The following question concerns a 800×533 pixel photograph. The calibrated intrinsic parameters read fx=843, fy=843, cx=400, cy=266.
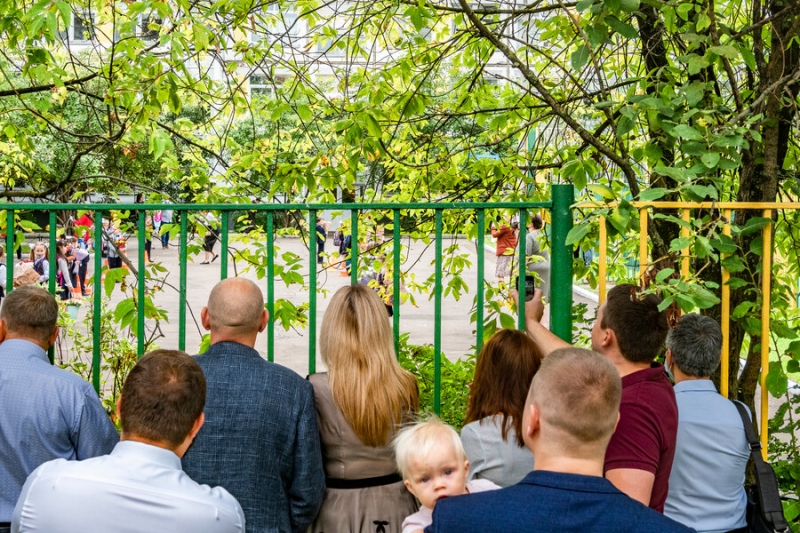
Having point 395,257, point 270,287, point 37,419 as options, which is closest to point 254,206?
point 270,287

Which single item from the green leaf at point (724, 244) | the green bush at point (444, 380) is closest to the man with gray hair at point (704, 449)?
the green leaf at point (724, 244)

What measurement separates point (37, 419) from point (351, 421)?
1.14 m

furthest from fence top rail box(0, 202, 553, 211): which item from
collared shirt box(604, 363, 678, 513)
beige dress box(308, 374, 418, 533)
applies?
collared shirt box(604, 363, 678, 513)

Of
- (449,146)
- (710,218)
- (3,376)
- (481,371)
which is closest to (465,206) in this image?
(481,371)

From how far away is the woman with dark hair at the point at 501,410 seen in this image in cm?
292

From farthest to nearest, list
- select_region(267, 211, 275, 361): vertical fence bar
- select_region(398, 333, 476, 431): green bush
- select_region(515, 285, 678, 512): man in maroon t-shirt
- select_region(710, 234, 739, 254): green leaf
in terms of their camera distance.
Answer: select_region(398, 333, 476, 431): green bush
select_region(267, 211, 275, 361): vertical fence bar
select_region(710, 234, 739, 254): green leaf
select_region(515, 285, 678, 512): man in maroon t-shirt

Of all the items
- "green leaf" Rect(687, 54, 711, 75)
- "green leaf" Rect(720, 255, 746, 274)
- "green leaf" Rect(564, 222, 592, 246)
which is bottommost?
"green leaf" Rect(720, 255, 746, 274)

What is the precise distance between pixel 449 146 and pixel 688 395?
414cm

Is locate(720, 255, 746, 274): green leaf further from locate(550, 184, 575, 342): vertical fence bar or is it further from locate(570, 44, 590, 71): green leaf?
locate(570, 44, 590, 71): green leaf

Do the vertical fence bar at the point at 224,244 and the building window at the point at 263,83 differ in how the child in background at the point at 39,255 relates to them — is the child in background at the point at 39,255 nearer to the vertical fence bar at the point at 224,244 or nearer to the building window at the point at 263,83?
the building window at the point at 263,83

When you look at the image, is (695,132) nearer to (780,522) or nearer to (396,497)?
(780,522)

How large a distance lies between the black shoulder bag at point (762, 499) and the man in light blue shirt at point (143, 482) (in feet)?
6.62

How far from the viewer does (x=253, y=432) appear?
2.87 meters

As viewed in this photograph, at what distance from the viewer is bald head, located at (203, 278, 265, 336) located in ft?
9.82
